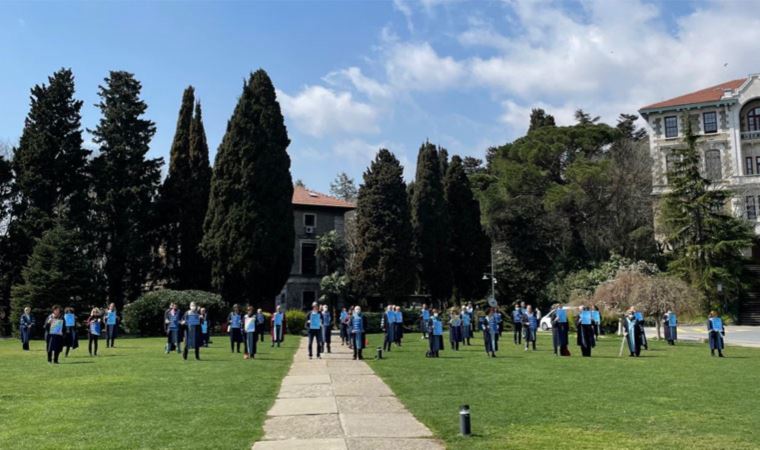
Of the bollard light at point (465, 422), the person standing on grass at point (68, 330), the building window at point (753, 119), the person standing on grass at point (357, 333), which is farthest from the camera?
the building window at point (753, 119)

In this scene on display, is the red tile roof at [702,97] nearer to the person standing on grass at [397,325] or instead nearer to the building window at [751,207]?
the building window at [751,207]

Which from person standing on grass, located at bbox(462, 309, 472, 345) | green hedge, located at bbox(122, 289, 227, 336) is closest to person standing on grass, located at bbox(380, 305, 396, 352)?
person standing on grass, located at bbox(462, 309, 472, 345)

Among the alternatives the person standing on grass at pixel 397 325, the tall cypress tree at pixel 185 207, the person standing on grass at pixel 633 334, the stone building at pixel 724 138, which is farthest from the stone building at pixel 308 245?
the person standing on grass at pixel 633 334

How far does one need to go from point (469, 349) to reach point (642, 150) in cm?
3614

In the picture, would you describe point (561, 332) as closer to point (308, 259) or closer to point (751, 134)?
point (308, 259)

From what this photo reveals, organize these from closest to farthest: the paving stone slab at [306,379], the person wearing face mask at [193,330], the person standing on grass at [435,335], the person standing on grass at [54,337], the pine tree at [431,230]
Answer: the paving stone slab at [306,379]
the person standing on grass at [54,337]
the person wearing face mask at [193,330]
the person standing on grass at [435,335]
the pine tree at [431,230]

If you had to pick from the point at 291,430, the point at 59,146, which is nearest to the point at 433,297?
the point at 59,146

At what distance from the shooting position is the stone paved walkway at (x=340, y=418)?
7828 millimetres

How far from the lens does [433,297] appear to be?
170 ft

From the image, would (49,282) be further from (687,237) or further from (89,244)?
(687,237)

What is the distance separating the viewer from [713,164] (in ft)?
192

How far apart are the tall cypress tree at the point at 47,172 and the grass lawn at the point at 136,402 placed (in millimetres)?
23661

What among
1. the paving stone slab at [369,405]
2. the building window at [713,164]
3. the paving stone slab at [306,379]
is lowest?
the paving stone slab at [306,379]

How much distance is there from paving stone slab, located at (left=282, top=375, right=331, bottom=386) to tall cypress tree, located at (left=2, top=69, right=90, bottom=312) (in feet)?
99.7
